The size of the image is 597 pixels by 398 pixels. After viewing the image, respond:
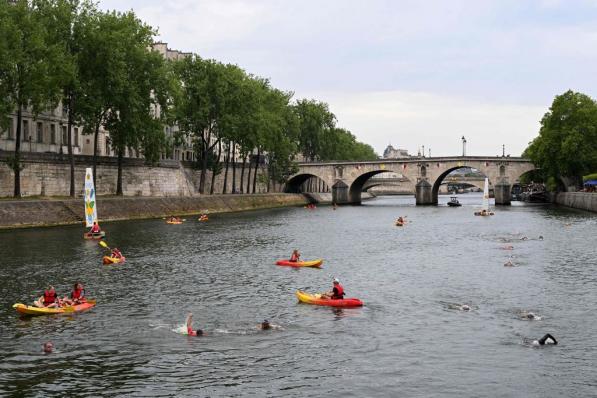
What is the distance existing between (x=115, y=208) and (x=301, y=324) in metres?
64.7

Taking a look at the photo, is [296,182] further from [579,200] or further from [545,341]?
[545,341]

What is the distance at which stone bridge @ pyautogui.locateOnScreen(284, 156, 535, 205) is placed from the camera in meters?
152

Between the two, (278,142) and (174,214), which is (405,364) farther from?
(278,142)

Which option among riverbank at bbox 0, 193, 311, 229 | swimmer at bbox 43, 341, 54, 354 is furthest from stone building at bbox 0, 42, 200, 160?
swimmer at bbox 43, 341, 54, 354

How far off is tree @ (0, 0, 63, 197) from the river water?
2139 cm

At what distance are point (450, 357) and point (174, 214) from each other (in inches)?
3234

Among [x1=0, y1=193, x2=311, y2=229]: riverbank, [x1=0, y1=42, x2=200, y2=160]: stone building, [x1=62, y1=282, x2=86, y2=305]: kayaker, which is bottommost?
[x1=62, y1=282, x2=86, y2=305]: kayaker

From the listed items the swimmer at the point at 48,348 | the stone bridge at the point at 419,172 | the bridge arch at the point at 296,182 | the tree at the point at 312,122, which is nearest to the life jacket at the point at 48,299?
the swimmer at the point at 48,348

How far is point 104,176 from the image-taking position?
354 ft

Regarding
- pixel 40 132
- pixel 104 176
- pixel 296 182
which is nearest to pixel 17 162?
pixel 104 176

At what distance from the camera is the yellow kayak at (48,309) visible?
33719 mm

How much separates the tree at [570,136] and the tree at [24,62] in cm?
8494

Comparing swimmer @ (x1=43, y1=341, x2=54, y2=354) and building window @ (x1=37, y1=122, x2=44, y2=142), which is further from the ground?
building window @ (x1=37, y1=122, x2=44, y2=142)

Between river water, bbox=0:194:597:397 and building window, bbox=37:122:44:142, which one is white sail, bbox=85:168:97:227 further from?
building window, bbox=37:122:44:142
